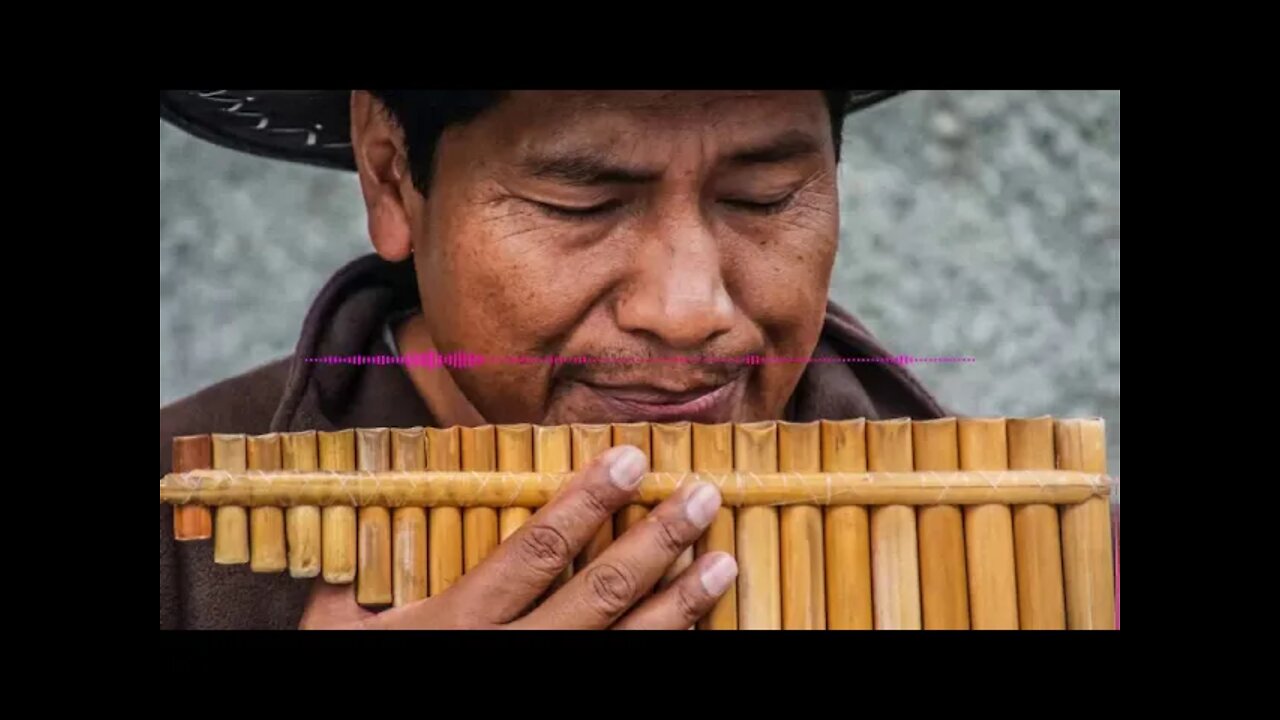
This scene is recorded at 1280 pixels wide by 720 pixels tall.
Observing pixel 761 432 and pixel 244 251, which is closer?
pixel 761 432

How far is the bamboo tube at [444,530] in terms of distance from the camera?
1929 millimetres

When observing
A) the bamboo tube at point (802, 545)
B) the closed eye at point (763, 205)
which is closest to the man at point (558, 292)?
the closed eye at point (763, 205)

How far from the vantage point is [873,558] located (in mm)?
1936

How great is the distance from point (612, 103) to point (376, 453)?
63 centimetres

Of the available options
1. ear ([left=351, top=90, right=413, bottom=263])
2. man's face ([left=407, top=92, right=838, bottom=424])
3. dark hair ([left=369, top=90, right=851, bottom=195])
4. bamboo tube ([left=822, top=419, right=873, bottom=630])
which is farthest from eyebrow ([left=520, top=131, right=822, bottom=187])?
bamboo tube ([left=822, top=419, right=873, bottom=630])

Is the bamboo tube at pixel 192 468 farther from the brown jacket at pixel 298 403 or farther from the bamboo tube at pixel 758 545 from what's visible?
the bamboo tube at pixel 758 545

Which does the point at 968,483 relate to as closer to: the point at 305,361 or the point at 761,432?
the point at 761,432

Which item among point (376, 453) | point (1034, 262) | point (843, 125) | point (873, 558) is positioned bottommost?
point (873, 558)

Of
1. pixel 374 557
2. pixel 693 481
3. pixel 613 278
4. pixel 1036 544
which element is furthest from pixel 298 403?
pixel 1036 544

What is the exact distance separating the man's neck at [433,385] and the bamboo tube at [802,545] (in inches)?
20.6

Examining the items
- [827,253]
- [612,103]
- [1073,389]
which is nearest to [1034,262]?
[1073,389]

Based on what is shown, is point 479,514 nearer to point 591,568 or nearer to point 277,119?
point 591,568

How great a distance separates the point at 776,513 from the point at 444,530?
488 millimetres

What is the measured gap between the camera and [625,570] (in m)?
1.88
